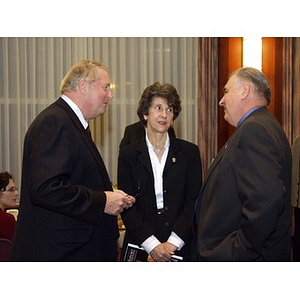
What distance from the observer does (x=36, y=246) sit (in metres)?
2.23

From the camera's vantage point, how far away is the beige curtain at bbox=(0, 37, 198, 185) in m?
6.04

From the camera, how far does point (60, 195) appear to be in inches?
84.0

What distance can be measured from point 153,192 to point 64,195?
2.85 feet

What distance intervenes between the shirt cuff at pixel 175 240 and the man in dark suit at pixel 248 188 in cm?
60

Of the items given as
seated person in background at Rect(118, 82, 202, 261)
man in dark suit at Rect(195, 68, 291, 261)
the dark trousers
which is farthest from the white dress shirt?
the dark trousers

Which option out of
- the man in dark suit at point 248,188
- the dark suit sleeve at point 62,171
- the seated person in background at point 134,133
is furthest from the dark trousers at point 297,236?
the dark suit sleeve at point 62,171

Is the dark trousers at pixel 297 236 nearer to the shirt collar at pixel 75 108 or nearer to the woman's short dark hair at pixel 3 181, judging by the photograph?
the woman's short dark hair at pixel 3 181

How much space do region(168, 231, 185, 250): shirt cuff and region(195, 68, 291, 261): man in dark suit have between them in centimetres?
60

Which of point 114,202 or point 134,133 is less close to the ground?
point 134,133

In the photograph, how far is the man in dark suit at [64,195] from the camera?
2.15 m

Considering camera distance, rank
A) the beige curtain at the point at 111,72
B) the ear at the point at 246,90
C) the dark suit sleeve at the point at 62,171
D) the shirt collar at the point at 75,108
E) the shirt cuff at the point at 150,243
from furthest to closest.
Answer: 1. the beige curtain at the point at 111,72
2. the shirt cuff at the point at 150,243
3. the shirt collar at the point at 75,108
4. the ear at the point at 246,90
5. the dark suit sleeve at the point at 62,171

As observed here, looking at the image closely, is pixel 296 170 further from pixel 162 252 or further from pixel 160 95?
pixel 162 252

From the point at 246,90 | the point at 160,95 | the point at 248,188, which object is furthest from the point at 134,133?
the point at 248,188

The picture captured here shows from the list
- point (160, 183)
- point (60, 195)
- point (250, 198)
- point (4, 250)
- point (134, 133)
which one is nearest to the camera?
point (250, 198)
